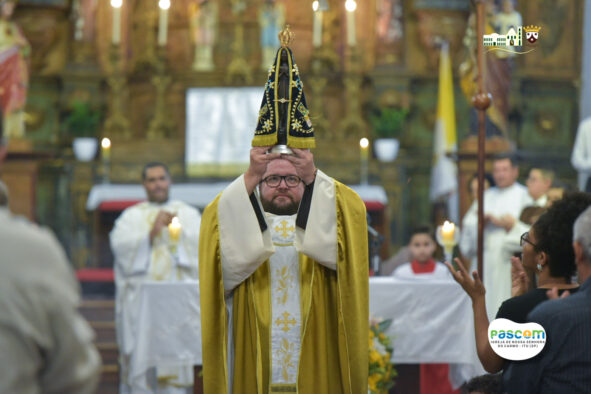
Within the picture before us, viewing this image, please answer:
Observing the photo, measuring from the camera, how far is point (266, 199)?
4551mm

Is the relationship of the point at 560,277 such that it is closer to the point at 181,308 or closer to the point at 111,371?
the point at 181,308

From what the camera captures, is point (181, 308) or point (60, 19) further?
point (60, 19)

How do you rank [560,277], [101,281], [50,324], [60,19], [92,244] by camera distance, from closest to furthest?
[50,324] < [560,277] < [101,281] < [92,244] < [60,19]

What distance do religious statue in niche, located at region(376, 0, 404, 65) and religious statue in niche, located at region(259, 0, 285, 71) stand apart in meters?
1.17

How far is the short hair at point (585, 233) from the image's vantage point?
285 cm

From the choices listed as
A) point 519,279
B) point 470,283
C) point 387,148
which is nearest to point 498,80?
point 387,148

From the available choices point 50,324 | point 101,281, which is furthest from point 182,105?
point 50,324

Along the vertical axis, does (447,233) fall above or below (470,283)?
below

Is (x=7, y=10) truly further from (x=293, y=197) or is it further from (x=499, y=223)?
(x=293, y=197)

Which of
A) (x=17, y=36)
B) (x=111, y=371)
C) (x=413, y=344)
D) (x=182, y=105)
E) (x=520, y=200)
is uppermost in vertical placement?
(x=17, y=36)

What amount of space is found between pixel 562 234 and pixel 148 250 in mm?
4670

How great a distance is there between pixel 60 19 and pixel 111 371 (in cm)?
487

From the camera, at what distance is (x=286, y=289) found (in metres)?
4.41

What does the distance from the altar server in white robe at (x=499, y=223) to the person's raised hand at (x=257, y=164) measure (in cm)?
336
